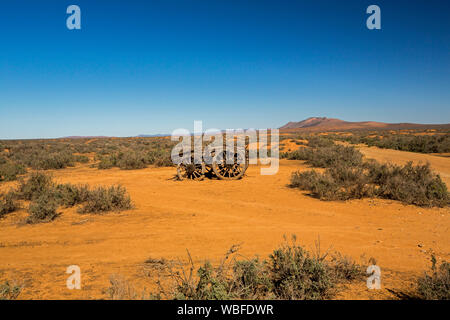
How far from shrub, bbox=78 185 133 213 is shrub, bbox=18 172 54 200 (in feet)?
6.99

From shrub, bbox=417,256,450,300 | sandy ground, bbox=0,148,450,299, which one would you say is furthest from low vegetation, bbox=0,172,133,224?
shrub, bbox=417,256,450,300

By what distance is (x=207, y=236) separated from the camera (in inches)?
200

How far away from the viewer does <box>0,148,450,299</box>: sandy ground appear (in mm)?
3572

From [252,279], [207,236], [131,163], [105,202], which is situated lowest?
[207,236]

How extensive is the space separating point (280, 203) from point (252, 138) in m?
31.1

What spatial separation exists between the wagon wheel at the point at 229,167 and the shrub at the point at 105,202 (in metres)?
4.57

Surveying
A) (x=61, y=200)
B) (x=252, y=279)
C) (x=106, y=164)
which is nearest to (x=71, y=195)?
(x=61, y=200)

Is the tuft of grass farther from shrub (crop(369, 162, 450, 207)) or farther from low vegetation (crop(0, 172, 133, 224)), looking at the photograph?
low vegetation (crop(0, 172, 133, 224))

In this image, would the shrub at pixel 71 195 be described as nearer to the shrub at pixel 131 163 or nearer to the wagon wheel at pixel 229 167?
the wagon wheel at pixel 229 167

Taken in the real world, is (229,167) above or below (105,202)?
above

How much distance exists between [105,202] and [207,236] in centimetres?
346

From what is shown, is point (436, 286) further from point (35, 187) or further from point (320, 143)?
point (320, 143)
